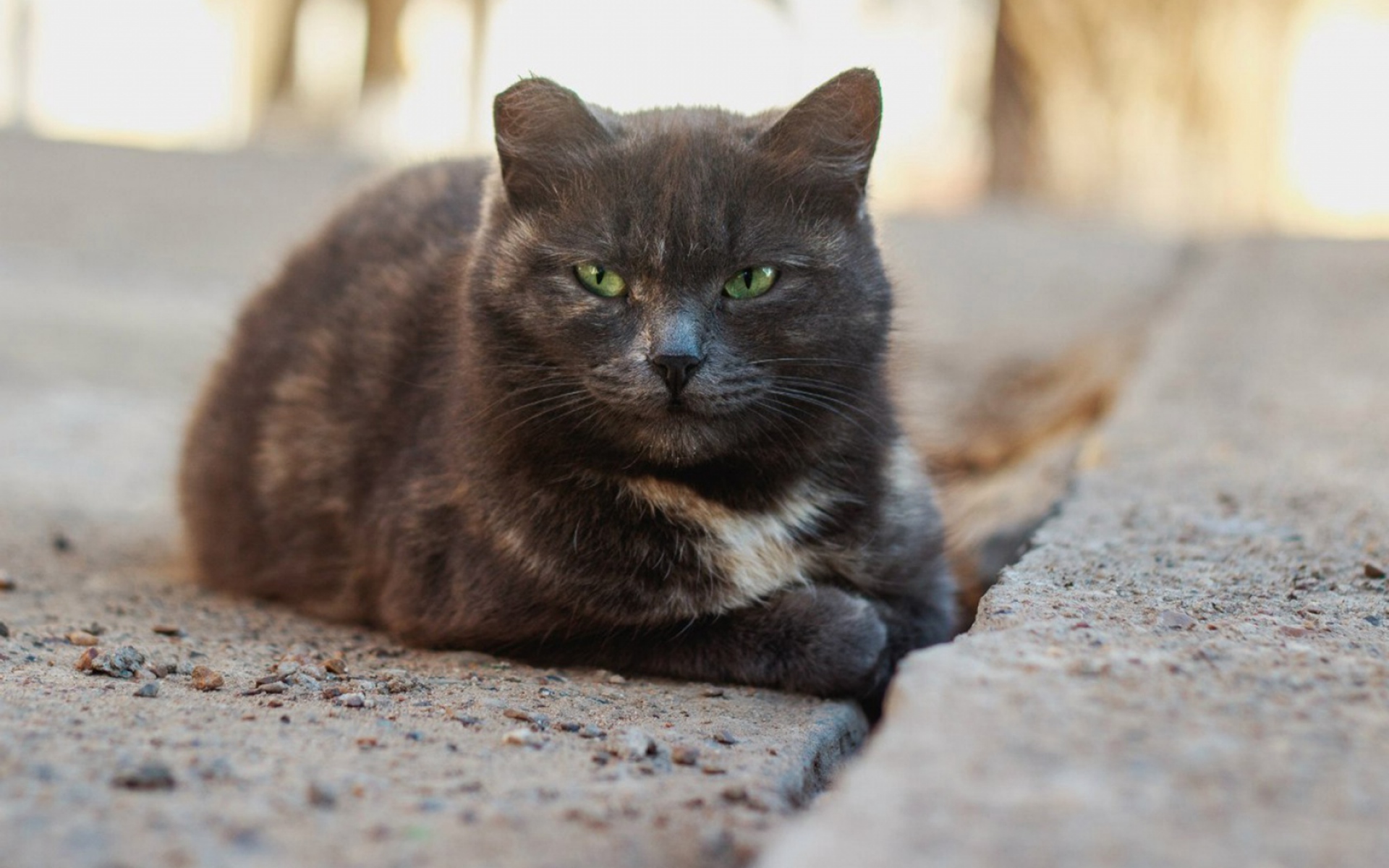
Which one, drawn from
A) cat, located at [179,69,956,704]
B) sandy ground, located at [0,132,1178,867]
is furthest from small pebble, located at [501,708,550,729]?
cat, located at [179,69,956,704]

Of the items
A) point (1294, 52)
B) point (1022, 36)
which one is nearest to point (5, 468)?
point (1022, 36)

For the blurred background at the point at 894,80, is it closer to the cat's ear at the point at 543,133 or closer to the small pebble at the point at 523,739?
the cat's ear at the point at 543,133

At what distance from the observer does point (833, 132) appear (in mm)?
2803

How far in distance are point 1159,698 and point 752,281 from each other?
1.14 metres

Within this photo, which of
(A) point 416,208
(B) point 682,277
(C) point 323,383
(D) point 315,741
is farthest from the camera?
(A) point 416,208

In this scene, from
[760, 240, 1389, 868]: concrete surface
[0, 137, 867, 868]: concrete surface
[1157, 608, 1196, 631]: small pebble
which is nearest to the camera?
[760, 240, 1389, 868]: concrete surface

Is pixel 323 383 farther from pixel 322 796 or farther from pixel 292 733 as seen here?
pixel 322 796

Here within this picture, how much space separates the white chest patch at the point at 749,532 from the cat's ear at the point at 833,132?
2.05 ft

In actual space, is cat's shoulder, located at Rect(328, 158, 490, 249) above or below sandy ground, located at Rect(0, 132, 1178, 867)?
above

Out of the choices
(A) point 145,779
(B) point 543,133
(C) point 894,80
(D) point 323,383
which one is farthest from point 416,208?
(C) point 894,80

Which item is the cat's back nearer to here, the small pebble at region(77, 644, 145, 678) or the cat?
the cat

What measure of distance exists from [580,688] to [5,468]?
119 inches

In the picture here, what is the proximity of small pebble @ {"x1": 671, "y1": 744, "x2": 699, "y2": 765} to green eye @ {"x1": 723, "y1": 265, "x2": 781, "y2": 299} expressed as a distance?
894 mm

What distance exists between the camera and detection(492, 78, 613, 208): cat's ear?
2.77 meters
